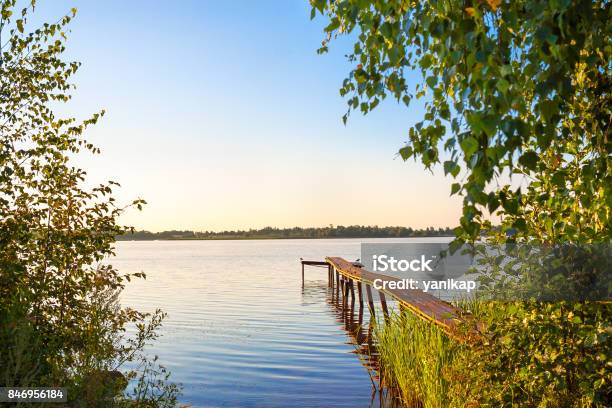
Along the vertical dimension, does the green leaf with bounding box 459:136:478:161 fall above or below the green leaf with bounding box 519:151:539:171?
above

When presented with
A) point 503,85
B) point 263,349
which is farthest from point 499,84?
point 263,349

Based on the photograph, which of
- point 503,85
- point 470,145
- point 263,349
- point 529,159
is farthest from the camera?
point 263,349

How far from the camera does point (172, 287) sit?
42.6 metres

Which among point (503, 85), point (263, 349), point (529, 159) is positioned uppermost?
point (503, 85)

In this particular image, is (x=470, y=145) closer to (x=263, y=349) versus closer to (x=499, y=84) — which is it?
(x=499, y=84)

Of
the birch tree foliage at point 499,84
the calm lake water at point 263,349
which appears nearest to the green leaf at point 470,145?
the birch tree foliage at point 499,84

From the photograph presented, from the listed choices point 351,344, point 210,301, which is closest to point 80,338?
point 351,344

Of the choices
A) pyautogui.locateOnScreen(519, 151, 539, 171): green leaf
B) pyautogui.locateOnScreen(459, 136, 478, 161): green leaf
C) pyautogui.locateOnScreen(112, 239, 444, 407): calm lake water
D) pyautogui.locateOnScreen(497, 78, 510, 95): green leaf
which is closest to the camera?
pyautogui.locateOnScreen(497, 78, 510, 95): green leaf

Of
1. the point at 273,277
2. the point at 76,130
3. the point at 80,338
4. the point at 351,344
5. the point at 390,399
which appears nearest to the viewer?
the point at 80,338

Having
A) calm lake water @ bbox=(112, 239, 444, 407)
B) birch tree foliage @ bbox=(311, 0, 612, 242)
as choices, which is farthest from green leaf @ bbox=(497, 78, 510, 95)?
calm lake water @ bbox=(112, 239, 444, 407)

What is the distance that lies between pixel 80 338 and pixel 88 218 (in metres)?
1.56

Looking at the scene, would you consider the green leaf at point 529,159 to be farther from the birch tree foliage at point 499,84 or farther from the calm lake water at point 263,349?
the calm lake water at point 263,349

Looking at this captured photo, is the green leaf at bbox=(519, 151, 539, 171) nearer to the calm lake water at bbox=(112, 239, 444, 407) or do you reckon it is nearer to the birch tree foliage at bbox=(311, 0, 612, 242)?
the birch tree foliage at bbox=(311, 0, 612, 242)

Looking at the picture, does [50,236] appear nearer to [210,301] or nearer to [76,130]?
[76,130]
